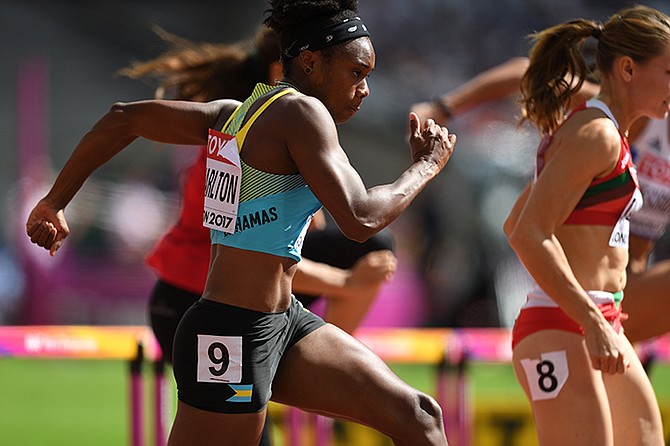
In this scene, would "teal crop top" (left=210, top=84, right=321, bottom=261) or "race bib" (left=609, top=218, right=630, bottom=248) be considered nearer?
"teal crop top" (left=210, top=84, right=321, bottom=261)

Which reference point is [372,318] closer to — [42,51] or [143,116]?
[42,51]

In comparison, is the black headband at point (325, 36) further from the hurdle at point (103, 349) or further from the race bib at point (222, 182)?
the hurdle at point (103, 349)

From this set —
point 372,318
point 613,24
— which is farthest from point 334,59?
point 372,318

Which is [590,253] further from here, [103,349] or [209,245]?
[103,349]

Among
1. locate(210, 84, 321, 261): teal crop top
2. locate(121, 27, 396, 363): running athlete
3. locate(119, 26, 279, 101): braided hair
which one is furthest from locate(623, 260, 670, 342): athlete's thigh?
locate(210, 84, 321, 261): teal crop top

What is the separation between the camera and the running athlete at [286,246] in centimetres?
369

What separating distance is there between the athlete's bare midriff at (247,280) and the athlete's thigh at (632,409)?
1356mm

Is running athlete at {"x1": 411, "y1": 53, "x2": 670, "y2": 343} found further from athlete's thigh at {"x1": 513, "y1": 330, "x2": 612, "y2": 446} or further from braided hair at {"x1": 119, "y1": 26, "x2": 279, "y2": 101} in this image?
athlete's thigh at {"x1": 513, "y1": 330, "x2": 612, "y2": 446}

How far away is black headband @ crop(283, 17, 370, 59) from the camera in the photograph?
3.82 meters

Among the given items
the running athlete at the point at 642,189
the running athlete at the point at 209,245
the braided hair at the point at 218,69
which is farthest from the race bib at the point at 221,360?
the running athlete at the point at 642,189

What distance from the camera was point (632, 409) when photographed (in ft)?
14.0

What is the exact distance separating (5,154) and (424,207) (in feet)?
22.4

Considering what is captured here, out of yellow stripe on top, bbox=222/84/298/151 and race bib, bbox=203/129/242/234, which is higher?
yellow stripe on top, bbox=222/84/298/151

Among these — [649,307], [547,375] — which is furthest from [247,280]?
[649,307]
